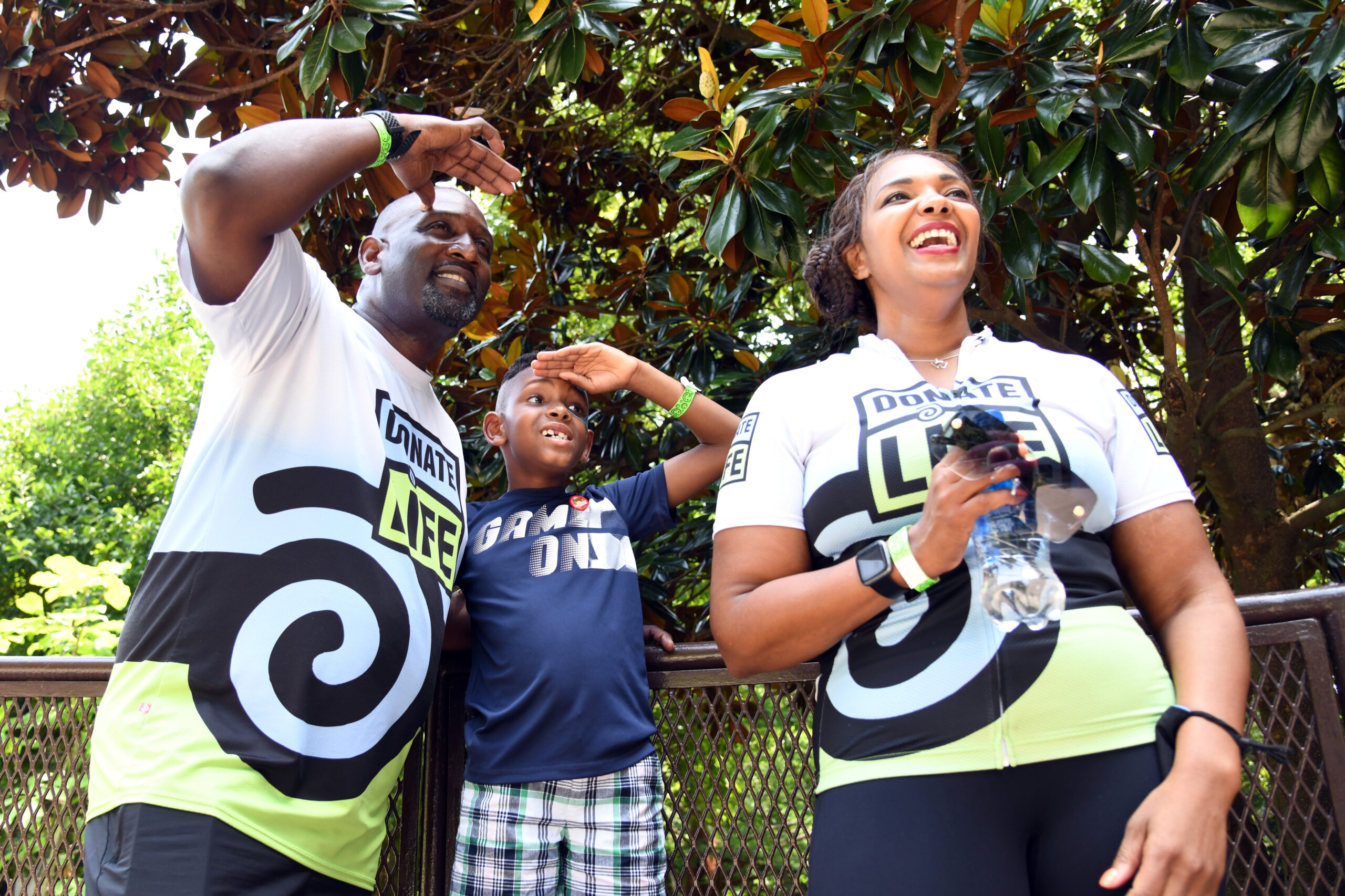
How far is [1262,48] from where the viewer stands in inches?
79.4

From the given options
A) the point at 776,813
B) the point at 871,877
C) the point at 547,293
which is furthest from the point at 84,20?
the point at 871,877

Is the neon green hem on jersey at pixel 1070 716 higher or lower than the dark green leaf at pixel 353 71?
lower

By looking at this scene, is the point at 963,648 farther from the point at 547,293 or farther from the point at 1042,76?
the point at 547,293

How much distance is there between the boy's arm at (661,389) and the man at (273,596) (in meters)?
0.66

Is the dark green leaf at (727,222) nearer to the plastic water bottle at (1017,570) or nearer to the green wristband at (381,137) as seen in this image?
the green wristband at (381,137)

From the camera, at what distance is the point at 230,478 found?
165 cm

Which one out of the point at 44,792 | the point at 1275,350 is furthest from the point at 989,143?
the point at 44,792

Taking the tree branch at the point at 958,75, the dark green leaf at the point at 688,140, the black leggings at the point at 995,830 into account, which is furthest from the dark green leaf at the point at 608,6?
the black leggings at the point at 995,830

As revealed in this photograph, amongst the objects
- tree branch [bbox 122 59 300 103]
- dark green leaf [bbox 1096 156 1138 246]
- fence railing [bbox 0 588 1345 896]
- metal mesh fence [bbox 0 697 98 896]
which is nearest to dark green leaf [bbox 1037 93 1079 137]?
dark green leaf [bbox 1096 156 1138 246]

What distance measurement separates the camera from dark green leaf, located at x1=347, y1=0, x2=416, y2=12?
2.49 meters

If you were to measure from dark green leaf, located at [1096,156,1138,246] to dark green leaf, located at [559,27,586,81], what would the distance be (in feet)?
4.87

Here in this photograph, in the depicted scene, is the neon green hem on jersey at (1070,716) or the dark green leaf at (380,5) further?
the dark green leaf at (380,5)

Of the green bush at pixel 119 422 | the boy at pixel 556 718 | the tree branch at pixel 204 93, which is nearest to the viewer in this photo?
the boy at pixel 556 718

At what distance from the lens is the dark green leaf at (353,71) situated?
262 cm
